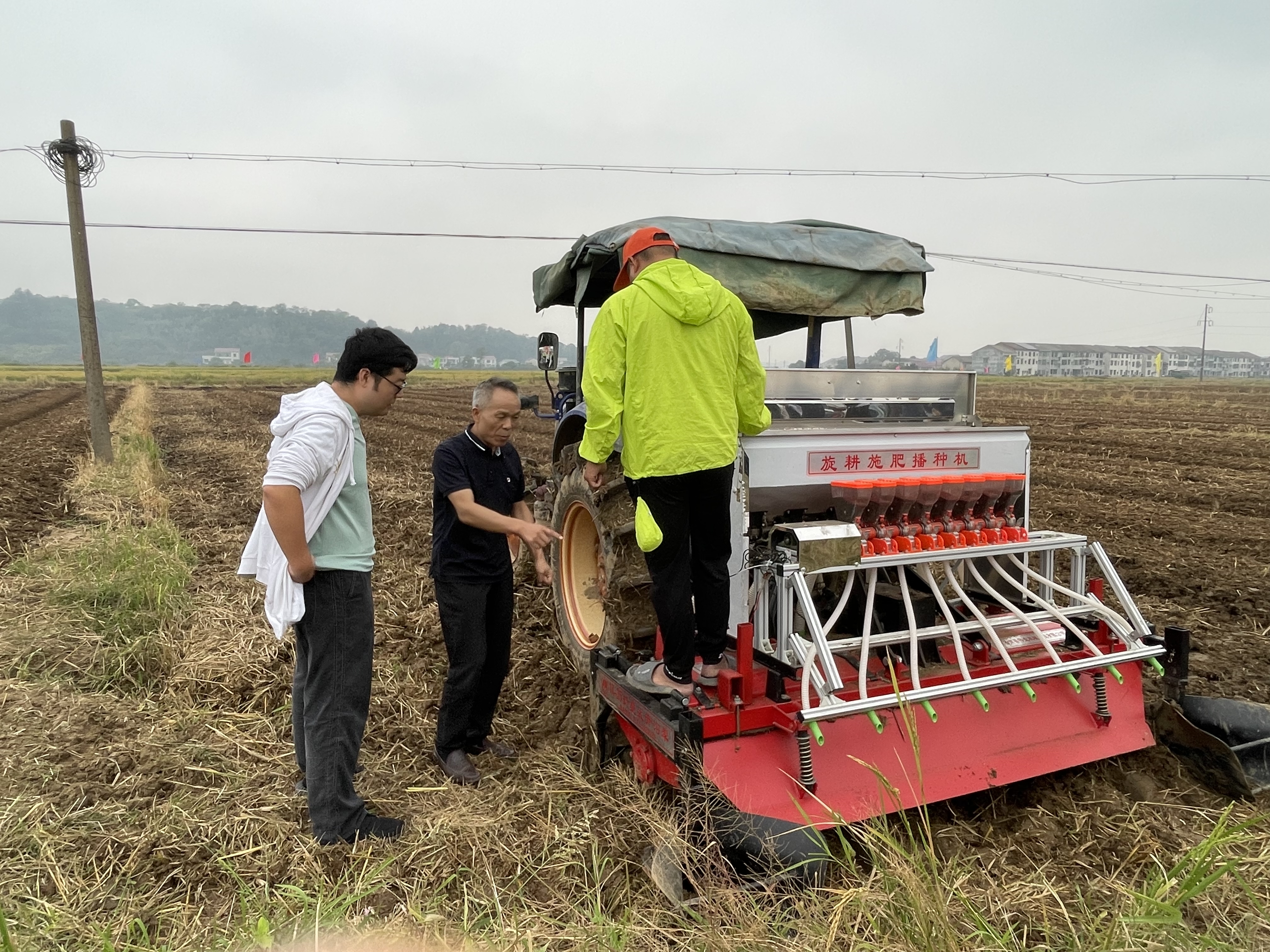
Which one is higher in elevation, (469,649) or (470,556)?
(470,556)

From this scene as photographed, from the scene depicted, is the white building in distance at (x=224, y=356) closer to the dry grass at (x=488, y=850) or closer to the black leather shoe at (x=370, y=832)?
the dry grass at (x=488, y=850)

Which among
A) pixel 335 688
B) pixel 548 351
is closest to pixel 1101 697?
pixel 335 688

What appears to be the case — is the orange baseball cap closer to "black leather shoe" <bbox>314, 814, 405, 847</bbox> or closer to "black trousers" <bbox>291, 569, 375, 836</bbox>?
"black trousers" <bbox>291, 569, 375, 836</bbox>

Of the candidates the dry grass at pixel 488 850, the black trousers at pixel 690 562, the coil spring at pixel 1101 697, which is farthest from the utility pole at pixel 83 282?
the coil spring at pixel 1101 697

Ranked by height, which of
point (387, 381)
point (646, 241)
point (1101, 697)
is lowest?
point (1101, 697)

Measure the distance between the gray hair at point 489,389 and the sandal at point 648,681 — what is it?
124 cm

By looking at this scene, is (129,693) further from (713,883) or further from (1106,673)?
(1106,673)

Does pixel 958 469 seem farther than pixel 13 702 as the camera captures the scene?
No

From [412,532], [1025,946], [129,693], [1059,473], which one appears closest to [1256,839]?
[1025,946]

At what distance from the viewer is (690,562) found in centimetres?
298

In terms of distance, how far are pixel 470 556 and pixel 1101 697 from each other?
2.64 metres

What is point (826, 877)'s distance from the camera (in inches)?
97.3

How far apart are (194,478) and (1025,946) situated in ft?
38.3

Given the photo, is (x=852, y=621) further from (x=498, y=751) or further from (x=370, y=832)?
(x=370, y=832)
